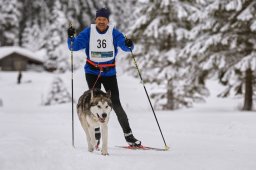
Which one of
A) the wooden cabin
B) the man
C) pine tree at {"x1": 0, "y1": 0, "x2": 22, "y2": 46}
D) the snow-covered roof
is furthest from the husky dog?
the snow-covered roof

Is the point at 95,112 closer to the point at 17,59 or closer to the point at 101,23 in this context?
the point at 101,23

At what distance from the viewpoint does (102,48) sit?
709 cm

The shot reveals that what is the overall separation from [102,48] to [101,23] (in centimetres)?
43

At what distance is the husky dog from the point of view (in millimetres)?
6309

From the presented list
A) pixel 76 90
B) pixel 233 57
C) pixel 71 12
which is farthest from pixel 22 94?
pixel 233 57

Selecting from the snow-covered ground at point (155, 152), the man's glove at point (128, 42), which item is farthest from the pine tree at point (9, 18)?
the man's glove at point (128, 42)

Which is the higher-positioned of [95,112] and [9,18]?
[9,18]

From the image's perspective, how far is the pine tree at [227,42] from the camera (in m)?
15.6

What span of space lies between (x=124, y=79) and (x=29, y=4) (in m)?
27.6

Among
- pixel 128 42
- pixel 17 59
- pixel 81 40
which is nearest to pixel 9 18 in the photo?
pixel 17 59

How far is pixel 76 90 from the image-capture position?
112 ft

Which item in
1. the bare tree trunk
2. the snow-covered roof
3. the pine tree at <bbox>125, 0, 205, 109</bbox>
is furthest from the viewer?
the snow-covered roof

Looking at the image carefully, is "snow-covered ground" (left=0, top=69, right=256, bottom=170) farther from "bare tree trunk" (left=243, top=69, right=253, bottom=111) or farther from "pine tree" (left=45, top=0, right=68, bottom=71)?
"pine tree" (left=45, top=0, right=68, bottom=71)

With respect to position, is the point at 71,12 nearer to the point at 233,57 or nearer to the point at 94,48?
the point at 233,57
